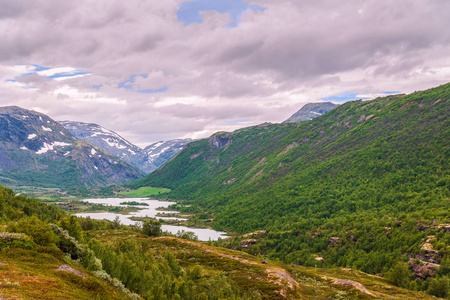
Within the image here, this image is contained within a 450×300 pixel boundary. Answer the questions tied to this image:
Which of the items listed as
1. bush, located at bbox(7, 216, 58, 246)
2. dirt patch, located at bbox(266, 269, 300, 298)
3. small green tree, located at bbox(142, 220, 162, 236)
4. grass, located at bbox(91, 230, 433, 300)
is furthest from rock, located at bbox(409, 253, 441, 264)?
bush, located at bbox(7, 216, 58, 246)

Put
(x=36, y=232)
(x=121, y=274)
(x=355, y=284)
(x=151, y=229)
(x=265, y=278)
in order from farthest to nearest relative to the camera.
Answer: (x=151, y=229) → (x=355, y=284) → (x=265, y=278) → (x=121, y=274) → (x=36, y=232)

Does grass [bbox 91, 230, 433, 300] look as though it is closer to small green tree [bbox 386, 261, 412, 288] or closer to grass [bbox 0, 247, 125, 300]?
small green tree [bbox 386, 261, 412, 288]

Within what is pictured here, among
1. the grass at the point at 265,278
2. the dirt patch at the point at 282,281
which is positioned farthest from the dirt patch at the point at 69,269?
the dirt patch at the point at 282,281

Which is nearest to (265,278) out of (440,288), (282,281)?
(282,281)

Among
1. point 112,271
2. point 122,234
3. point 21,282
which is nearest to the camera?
point 21,282

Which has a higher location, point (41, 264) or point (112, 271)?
point (41, 264)

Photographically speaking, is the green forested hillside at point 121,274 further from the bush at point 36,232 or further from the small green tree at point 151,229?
the small green tree at point 151,229

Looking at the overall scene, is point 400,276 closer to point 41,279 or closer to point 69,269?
point 69,269

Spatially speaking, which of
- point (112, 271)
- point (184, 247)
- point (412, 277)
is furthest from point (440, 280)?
point (112, 271)

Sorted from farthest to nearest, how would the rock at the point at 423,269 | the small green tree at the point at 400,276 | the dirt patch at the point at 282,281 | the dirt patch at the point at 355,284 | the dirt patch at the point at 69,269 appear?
the rock at the point at 423,269 → the small green tree at the point at 400,276 → the dirt patch at the point at 355,284 → the dirt patch at the point at 282,281 → the dirt patch at the point at 69,269

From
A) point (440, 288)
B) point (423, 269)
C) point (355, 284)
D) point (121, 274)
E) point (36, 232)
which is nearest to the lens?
point (36, 232)

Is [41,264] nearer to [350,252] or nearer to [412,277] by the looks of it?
[412,277]
